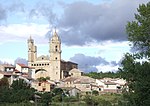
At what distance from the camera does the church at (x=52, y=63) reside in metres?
137

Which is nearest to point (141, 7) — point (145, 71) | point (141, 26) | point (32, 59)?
point (141, 26)

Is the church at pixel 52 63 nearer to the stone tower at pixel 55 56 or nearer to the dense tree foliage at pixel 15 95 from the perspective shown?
the stone tower at pixel 55 56

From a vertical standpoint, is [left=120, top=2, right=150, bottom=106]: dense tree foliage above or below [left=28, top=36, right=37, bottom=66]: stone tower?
below

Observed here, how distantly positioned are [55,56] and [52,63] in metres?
2.64

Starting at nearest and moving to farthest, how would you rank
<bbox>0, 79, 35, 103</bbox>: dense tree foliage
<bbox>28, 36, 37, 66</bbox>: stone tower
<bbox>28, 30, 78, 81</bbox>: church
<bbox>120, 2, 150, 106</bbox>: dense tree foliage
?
<bbox>120, 2, 150, 106</bbox>: dense tree foliage < <bbox>0, 79, 35, 103</bbox>: dense tree foliage < <bbox>28, 30, 78, 81</bbox>: church < <bbox>28, 36, 37, 66</bbox>: stone tower

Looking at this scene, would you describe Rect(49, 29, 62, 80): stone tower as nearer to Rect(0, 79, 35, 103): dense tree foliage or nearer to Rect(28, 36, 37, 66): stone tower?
Rect(28, 36, 37, 66): stone tower

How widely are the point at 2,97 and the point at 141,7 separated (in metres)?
36.0

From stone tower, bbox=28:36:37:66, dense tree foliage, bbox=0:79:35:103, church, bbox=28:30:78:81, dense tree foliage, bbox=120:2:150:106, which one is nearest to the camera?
dense tree foliage, bbox=120:2:150:106

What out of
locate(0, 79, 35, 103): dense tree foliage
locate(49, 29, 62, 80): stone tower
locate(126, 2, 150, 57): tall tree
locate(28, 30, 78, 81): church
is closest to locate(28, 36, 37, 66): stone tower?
locate(28, 30, 78, 81): church

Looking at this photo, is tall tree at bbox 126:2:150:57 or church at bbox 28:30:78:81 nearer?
tall tree at bbox 126:2:150:57

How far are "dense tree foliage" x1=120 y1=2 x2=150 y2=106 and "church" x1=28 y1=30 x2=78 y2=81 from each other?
4271 inches

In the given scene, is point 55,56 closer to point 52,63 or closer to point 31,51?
point 52,63

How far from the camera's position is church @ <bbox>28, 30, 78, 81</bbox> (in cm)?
13676

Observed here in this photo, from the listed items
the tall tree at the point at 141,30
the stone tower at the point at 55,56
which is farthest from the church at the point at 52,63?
the tall tree at the point at 141,30
